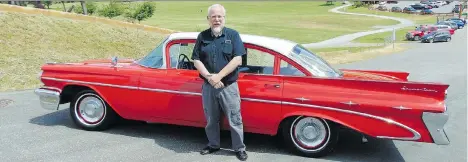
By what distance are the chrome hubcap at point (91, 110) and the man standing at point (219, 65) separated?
1.77 meters

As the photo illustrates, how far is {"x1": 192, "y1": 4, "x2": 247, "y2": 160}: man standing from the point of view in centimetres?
445

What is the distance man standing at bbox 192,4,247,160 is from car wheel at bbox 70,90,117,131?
1692 mm

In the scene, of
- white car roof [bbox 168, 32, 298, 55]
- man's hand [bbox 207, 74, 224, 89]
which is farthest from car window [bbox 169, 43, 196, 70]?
man's hand [bbox 207, 74, 224, 89]

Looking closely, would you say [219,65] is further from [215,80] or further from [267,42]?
[267,42]

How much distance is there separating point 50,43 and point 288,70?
1222cm

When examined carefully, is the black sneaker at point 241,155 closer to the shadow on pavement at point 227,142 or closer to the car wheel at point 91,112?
the shadow on pavement at point 227,142

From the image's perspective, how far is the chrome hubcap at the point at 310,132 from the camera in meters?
4.84

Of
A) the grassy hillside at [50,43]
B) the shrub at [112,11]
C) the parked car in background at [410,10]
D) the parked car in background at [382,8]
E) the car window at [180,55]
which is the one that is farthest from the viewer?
the parked car in background at [382,8]

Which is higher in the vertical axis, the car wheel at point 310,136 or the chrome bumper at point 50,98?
the chrome bumper at point 50,98

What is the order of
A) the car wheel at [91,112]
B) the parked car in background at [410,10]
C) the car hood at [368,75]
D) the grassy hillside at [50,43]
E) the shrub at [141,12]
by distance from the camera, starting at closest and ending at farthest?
the car hood at [368,75] < the car wheel at [91,112] < the grassy hillside at [50,43] < the shrub at [141,12] < the parked car in background at [410,10]

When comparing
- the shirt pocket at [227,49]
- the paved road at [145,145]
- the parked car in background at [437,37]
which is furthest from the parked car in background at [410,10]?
the shirt pocket at [227,49]

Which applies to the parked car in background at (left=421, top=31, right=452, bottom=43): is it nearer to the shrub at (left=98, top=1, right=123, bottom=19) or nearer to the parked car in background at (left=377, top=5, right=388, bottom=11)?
the shrub at (left=98, top=1, right=123, bottom=19)

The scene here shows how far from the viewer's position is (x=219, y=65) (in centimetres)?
449

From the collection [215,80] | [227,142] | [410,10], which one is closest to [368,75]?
[227,142]
